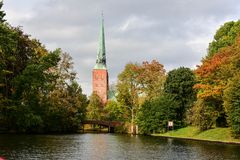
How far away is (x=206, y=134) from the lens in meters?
65.5

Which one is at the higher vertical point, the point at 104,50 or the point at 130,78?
the point at 104,50

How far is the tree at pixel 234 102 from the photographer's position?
5403 cm

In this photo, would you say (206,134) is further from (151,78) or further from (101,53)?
(101,53)

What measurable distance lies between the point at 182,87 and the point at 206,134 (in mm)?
17661

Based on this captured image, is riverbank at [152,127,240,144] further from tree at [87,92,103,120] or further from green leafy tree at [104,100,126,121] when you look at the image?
tree at [87,92,103,120]

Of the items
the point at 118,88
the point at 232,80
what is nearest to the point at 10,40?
the point at 232,80

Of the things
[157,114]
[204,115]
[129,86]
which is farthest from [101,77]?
[204,115]

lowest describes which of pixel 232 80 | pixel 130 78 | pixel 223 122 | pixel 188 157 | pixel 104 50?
pixel 188 157

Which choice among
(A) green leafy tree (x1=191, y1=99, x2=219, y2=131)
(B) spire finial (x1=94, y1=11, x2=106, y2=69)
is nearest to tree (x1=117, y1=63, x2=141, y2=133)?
(A) green leafy tree (x1=191, y1=99, x2=219, y2=131)

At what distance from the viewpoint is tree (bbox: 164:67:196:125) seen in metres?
81.6

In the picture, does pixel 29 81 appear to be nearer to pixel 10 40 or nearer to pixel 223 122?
pixel 10 40

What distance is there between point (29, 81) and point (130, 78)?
60437 mm

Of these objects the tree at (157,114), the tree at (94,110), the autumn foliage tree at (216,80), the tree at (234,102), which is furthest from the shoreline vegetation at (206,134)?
the tree at (94,110)

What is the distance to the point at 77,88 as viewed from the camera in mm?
99250
